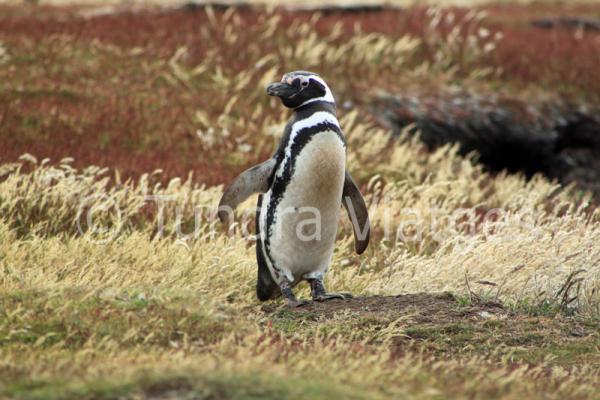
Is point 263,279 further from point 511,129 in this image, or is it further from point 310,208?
point 511,129

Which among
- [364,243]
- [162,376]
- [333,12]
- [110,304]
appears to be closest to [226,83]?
[333,12]

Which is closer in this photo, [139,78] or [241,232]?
[241,232]

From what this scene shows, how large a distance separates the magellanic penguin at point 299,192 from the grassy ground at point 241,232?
1.29 ft

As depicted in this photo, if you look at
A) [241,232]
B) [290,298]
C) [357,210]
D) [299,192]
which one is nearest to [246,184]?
[299,192]

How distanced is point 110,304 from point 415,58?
562 inches

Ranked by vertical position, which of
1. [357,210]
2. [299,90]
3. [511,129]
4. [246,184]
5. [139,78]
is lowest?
[511,129]

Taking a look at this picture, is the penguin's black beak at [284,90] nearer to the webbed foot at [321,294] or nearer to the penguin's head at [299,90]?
the penguin's head at [299,90]

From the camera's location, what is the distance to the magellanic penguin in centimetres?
869

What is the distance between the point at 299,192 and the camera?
8727mm

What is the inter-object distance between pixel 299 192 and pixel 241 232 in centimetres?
291

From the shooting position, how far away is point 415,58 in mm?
20438

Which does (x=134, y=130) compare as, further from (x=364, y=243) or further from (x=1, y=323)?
(x=1, y=323)

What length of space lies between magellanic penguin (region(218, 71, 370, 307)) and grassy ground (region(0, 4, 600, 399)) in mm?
392

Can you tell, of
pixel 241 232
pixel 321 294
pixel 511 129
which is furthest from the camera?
pixel 511 129
